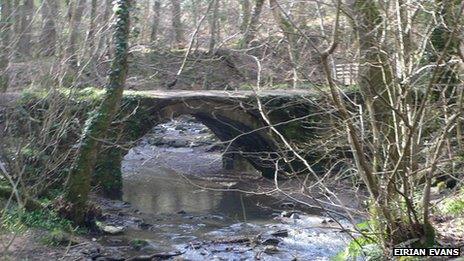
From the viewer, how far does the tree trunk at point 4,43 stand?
1062cm

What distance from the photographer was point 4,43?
461 inches

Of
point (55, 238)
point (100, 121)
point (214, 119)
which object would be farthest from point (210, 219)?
point (214, 119)

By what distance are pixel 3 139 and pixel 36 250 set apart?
68.9 inches

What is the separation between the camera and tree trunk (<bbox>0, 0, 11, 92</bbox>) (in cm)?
1062

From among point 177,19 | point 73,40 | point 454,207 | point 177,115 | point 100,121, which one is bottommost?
point 454,207

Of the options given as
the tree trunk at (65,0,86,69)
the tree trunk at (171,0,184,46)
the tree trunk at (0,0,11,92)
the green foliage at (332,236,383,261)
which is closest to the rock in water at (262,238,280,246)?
the green foliage at (332,236,383,261)

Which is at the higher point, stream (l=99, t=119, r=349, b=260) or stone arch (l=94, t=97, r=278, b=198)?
stone arch (l=94, t=97, r=278, b=198)

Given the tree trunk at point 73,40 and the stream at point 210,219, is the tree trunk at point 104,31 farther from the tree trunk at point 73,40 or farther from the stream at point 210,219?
the stream at point 210,219

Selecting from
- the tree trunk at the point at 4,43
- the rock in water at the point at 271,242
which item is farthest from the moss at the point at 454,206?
the tree trunk at the point at 4,43

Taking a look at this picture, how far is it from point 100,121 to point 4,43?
2243 millimetres

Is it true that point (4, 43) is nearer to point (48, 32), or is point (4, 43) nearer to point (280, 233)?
point (48, 32)

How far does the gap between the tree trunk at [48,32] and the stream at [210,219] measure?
2939mm

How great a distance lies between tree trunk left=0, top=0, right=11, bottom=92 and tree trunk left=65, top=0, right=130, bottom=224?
1.63m

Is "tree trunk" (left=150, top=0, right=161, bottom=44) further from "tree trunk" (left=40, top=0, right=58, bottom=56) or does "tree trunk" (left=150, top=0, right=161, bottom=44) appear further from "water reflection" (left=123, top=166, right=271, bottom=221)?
"tree trunk" (left=40, top=0, right=58, bottom=56)
